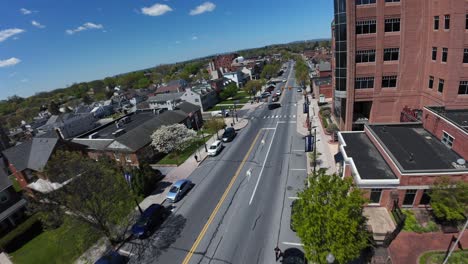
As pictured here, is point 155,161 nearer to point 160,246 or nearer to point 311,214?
point 160,246

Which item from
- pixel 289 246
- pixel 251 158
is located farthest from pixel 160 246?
pixel 251 158

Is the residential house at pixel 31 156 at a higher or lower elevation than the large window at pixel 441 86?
lower

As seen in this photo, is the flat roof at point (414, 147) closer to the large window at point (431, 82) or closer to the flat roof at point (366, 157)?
the flat roof at point (366, 157)

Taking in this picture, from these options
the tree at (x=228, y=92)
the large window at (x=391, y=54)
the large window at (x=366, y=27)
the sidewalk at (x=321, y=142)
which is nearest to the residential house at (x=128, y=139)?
the sidewalk at (x=321, y=142)

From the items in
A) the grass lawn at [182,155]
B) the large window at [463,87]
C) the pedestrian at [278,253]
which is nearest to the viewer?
the pedestrian at [278,253]

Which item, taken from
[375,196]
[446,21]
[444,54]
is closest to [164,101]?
[375,196]

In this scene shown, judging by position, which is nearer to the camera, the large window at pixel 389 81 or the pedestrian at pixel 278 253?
the pedestrian at pixel 278 253

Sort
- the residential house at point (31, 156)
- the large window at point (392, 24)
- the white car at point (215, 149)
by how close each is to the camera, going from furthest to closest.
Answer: the white car at point (215, 149) → the residential house at point (31, 156) → the large window at point (392, 24)

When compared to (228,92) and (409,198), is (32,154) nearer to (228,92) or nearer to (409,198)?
(409,198)
